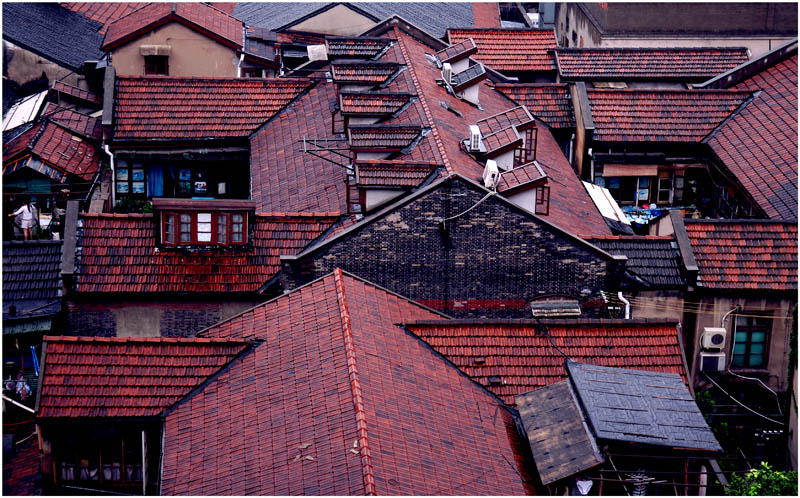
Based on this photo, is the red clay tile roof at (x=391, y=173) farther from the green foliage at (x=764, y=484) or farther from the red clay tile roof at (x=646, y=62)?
the red clay tile roof at (x=646, y=62)

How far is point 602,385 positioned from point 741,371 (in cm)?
1302

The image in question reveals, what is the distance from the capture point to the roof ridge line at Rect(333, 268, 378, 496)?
30.0 meters

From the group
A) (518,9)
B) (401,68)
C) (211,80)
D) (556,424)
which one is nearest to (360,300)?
(556,424)

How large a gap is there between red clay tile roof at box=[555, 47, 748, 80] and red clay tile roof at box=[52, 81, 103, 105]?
23572mm

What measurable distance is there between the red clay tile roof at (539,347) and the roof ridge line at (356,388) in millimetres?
2427

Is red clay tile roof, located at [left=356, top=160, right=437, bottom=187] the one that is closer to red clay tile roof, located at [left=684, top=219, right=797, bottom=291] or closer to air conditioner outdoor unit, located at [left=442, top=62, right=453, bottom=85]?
red clay tile roof, located at [left=684, top=219, right=797, bottom=291]

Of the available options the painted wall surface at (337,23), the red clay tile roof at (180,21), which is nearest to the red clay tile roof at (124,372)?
the red clay tile roof at (180,21)

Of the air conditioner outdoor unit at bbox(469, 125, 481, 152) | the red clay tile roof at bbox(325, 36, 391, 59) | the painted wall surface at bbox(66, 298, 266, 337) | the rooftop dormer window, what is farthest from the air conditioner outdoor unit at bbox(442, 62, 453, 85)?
the painted wall surface at bbox(66, 298, 266, 337)

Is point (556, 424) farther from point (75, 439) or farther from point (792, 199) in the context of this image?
point (792, 199)

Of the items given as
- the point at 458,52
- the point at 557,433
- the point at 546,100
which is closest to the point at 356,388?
the point at 557,433

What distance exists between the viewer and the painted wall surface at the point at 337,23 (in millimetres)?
69312

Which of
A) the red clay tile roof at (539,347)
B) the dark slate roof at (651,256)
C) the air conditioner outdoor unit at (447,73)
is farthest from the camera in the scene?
the air conditioner outdoor unit at (447,73)

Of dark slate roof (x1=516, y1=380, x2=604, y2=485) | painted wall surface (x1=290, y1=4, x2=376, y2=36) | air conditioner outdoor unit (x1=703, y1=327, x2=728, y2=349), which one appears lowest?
dark slate roof (x1=516, y1=380, x2=604, y2=485)

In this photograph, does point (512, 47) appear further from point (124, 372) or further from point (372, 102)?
point (124, 372)
